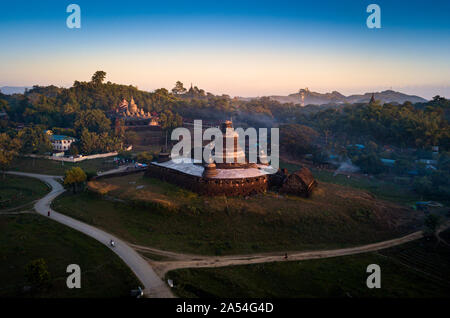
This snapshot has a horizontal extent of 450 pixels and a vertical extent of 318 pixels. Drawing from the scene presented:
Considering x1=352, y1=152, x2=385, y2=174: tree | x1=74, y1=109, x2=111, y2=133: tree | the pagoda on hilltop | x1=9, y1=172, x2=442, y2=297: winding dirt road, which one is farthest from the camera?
the pagoda on hilltop

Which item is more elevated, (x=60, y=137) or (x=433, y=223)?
(x=60, y=137)

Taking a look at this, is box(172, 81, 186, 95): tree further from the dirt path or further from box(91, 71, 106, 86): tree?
the dirt path

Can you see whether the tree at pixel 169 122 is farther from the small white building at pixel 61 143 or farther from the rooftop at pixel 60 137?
the small white building at pixel 61 143

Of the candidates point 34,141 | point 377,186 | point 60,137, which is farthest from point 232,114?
point 377,186

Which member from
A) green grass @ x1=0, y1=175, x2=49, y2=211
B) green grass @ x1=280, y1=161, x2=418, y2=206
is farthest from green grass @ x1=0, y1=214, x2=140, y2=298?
green grass @ x1=280, y1=161, x2=418, y2=206

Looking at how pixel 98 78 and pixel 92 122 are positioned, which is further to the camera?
pixel 98 78

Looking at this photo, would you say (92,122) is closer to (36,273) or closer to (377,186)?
(36,273)

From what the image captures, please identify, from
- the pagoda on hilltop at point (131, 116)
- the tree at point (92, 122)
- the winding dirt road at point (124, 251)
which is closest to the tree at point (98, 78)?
the pagoda on hilltop at point (131, 116)
